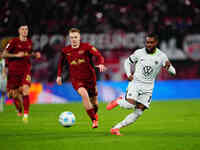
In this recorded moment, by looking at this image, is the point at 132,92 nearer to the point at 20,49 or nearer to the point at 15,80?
the point at 20,49

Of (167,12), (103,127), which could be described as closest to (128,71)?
(103,127)

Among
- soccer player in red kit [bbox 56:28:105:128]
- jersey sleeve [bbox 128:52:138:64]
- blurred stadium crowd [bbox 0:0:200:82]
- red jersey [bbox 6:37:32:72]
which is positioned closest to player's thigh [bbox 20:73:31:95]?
red jersey [bbox 6:37:32:72]

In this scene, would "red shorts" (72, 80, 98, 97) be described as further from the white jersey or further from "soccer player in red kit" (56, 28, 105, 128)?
the white jersey

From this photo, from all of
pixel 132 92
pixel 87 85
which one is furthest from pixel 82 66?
pixel 132 92

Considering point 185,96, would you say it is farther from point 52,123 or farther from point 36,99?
point 52,123

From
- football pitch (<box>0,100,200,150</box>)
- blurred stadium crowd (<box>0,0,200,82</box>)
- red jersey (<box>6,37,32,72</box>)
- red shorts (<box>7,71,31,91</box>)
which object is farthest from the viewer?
blurred stadium crowd (<box>0,0,200,82</box>)

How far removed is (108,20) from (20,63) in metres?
11.1

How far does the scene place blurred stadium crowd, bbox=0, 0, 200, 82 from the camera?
2303 centimetres

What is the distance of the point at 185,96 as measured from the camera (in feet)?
70.9

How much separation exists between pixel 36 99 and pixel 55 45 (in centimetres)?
317

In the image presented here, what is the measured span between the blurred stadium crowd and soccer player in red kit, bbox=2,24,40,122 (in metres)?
9.17

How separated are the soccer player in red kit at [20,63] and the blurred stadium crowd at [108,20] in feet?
30.1

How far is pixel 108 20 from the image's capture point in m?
23.8

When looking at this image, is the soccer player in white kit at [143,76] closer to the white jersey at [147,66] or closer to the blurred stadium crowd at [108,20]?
the white jersey at [147,66]
